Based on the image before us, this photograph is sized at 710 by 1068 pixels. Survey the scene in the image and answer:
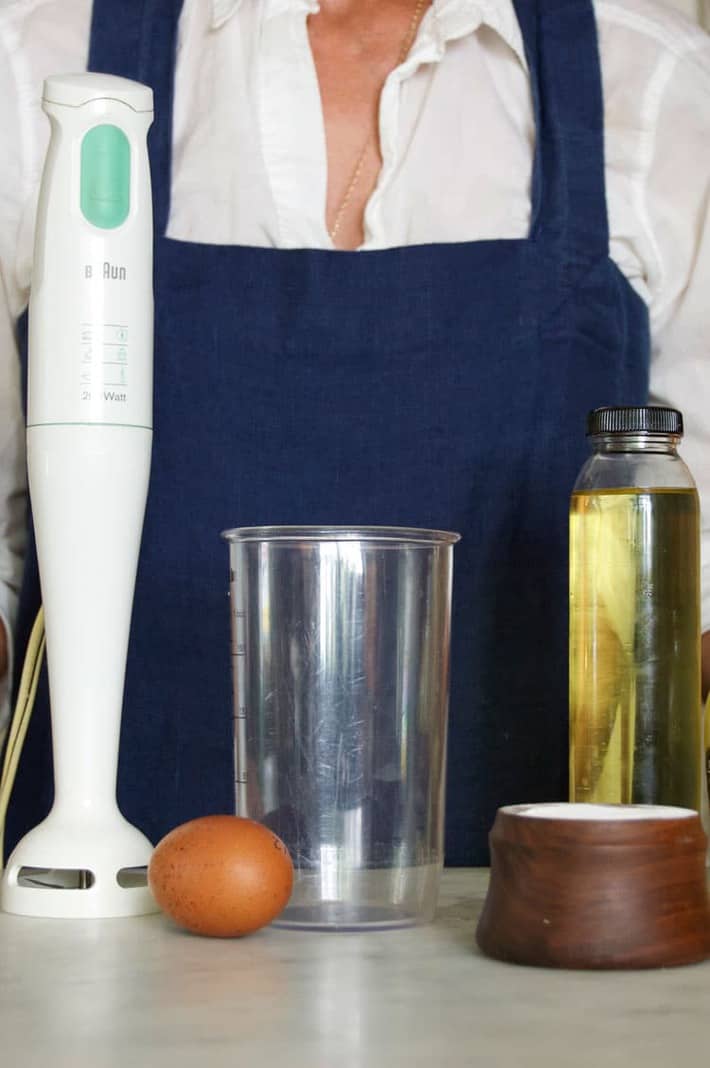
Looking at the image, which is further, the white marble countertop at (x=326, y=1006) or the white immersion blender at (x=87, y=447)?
the white immersion blender at (x=87, y=447)

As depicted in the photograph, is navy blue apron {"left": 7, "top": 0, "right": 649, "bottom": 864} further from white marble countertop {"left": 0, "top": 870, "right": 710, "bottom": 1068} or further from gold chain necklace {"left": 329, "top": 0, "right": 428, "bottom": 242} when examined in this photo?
white marble countertop {"left": 0, "top": 870, "right": 710, "bottom": 1068}

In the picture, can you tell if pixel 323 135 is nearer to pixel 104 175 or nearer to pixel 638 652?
pixel 104 175

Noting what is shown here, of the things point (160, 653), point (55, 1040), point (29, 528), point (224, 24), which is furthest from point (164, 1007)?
point (224, 24)

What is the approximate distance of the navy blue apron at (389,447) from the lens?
1022 millimetres

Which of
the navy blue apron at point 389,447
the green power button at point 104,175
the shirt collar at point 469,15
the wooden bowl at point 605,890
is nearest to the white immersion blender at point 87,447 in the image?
the green power button at point 104,175

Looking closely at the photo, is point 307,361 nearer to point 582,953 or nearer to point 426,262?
point 426,262

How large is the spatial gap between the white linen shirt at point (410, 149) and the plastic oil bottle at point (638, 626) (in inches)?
16.0

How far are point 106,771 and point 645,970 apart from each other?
0.27m

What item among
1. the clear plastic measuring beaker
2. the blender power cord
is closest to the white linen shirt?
the blender power cord

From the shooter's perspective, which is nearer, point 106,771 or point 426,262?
point 106,771

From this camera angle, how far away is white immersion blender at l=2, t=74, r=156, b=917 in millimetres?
665

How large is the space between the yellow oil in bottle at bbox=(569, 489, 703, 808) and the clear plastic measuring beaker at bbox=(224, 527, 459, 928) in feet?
0.32

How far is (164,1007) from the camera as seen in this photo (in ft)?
1.59

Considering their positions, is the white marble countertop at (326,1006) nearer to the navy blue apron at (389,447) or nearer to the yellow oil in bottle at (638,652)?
the yellow oil in bottle at (638,652)
